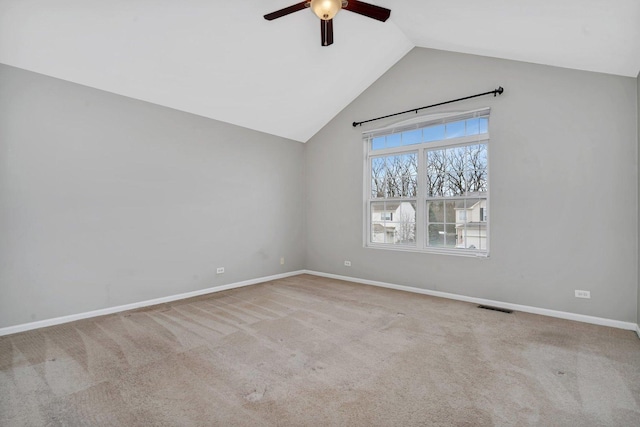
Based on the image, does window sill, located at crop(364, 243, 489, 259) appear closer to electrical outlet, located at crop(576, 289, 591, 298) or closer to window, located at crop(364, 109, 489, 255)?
window, located at crop(364, 109, 489, 255)

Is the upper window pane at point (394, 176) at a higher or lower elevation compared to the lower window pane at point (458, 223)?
higher

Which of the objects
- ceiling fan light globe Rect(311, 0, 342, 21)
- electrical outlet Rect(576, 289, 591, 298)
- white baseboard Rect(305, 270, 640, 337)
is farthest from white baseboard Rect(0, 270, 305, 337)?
electrical outlet Rect(576, 289, 591, 298)

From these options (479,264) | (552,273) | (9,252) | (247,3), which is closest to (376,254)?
(479,264)

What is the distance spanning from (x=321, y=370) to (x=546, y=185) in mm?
3147

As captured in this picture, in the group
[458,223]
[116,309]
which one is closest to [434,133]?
[458,223]

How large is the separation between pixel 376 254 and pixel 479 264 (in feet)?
4.89

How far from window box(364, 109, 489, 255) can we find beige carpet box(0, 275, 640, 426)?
1152 mm

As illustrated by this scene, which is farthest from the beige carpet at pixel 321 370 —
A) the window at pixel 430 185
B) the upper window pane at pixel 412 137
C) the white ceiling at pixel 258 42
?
the white ceiling at pixel 258 42

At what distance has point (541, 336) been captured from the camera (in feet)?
9.00

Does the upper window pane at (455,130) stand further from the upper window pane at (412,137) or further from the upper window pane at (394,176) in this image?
the upper window pane at (394,176)

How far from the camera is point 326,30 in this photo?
8.98 ft

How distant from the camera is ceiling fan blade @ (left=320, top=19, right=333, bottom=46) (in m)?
2.66

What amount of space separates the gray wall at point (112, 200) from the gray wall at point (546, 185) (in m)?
2.63

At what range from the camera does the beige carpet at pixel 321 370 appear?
5.54ft
